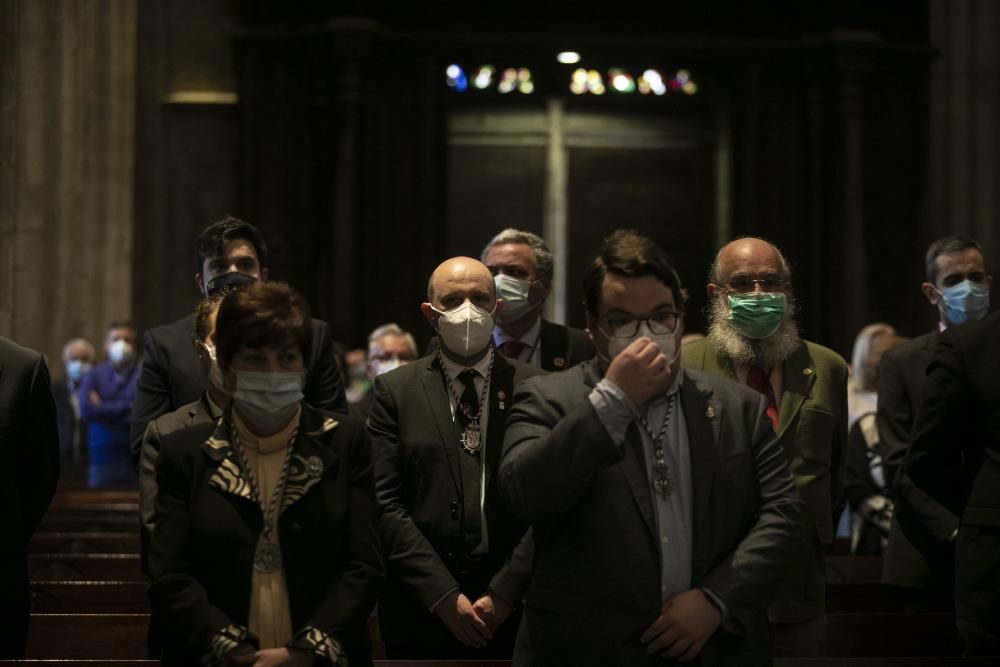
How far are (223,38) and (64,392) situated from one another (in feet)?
11.3

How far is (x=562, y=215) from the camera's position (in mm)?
12758

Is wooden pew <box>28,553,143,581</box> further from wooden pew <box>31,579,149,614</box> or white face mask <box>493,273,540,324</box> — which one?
white face mask <box>493,273,540,324</box>

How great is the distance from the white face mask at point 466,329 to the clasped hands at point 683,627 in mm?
1390

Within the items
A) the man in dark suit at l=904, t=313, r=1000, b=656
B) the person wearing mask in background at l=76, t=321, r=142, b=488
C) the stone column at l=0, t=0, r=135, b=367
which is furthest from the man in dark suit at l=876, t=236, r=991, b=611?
the stone column at l=0, t=0, r=135, b=367

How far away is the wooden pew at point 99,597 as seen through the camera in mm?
5566

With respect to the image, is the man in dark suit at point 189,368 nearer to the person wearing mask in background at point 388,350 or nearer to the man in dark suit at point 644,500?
the man in dark suit at point 644,500

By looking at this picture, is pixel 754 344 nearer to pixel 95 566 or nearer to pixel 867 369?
pixel 95 566

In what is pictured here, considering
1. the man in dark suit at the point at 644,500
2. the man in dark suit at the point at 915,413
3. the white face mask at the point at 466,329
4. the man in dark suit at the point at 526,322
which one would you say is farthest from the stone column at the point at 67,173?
the man in dark suit at the point at 644,500

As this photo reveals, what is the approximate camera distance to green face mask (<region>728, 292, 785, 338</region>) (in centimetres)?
412

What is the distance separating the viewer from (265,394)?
3.12 meters

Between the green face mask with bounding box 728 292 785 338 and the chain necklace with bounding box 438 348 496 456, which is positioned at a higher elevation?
the green face mask with bounding box 728 292 785 338

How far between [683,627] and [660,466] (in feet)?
1.13

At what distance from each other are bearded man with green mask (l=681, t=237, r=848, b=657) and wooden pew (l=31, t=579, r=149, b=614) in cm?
254

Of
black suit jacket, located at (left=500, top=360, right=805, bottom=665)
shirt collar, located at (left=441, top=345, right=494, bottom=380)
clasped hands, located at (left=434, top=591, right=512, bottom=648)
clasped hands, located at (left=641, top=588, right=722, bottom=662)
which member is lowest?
clasped hands, located at (left=434, top=591, right=512, bottom=648)
